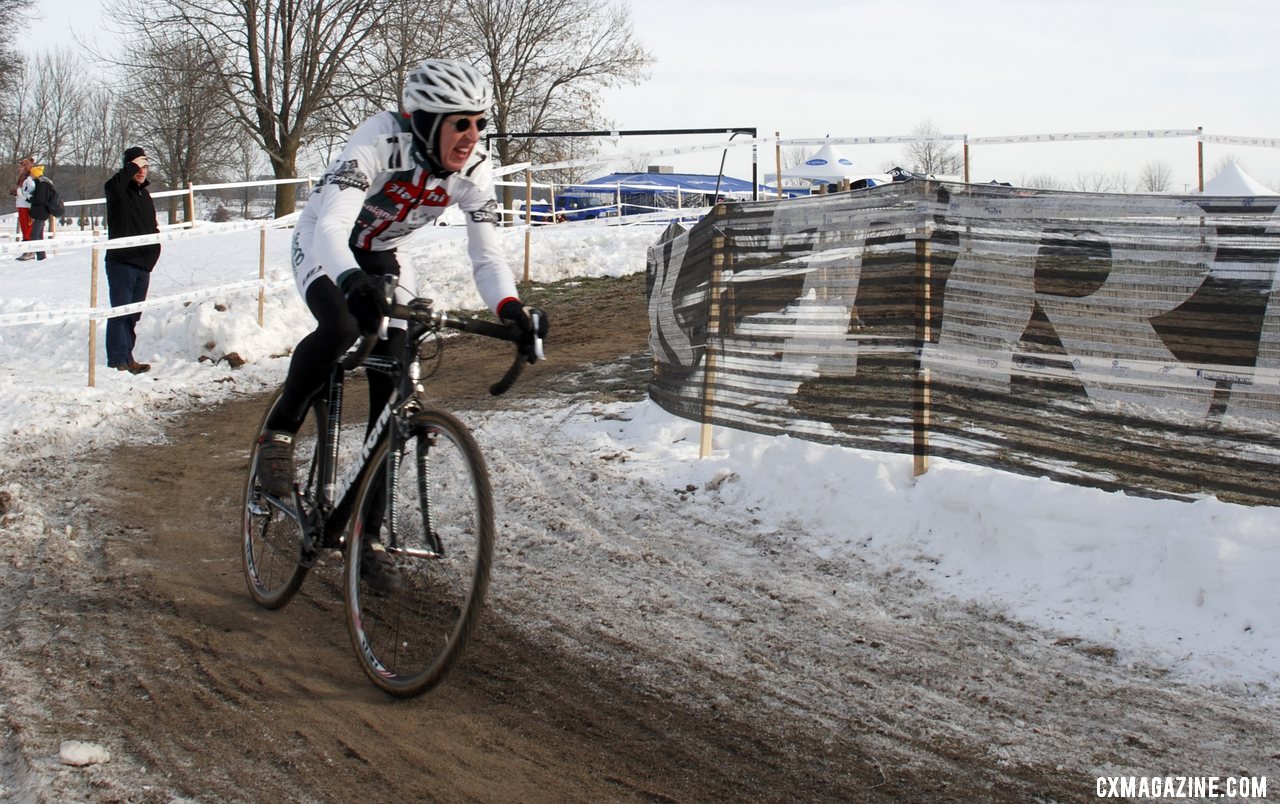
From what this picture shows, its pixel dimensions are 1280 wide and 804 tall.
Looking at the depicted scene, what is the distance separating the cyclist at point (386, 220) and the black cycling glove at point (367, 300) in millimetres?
80

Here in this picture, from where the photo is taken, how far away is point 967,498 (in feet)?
18.6

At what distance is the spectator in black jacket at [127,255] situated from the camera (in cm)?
1162

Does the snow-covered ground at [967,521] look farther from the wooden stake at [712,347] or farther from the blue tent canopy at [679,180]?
the blue tent canopy at [679,180]

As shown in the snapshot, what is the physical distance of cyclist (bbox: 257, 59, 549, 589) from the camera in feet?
13.1

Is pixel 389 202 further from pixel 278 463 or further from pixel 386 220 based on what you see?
pixel 278 463

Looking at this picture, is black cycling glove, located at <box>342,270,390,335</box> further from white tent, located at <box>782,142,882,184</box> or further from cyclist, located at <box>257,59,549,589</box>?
white tent, located at <box>782,142,882,184</box>

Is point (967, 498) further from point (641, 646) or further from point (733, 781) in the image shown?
point (733, 781)

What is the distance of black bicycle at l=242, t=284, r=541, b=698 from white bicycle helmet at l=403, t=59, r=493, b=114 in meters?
0.85

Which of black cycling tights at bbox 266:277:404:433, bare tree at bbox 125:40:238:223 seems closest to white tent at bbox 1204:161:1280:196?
black cycling tights at bbox 266:277:404:433

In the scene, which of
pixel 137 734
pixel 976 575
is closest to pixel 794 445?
pixel 976 575

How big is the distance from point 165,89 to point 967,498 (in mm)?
33011
